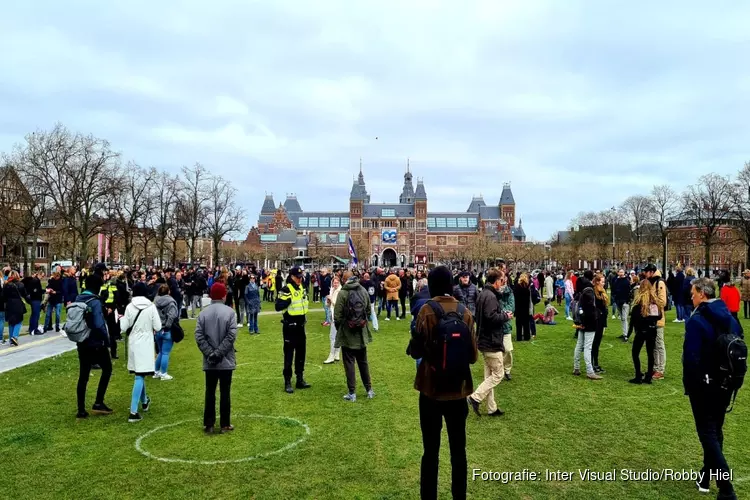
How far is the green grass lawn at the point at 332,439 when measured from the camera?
17.3 ft

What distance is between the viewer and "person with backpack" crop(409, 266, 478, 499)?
437 cm

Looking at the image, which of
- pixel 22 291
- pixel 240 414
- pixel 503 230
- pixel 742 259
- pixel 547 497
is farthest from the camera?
pixel 503 230

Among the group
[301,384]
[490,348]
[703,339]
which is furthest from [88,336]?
[703,339]

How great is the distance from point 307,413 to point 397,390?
2010mm

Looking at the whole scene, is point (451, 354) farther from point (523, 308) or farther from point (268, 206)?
point (268, 206)

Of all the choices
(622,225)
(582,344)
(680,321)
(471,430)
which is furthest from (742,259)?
(471,430)

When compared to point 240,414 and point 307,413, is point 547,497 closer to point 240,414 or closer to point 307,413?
point 307,413

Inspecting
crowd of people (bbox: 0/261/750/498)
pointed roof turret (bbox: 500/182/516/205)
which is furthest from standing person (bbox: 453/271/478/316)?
pointed roof turret (bbox: 500/182/516/205)

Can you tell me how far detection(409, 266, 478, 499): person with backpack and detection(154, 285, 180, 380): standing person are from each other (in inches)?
247

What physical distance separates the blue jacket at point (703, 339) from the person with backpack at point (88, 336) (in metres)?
7.54

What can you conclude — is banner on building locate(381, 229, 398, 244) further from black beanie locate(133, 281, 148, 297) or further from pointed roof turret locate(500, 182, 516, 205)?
black beanie locate(133, 281, 148, 297)

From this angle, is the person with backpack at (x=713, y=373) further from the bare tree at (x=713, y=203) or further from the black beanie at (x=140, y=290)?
the bare tree at (x=713, y=203)

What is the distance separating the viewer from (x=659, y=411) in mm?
7777

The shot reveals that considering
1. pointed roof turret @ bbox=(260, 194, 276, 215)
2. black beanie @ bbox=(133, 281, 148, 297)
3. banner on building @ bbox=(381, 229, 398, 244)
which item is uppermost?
pointed roof turret @ bbox=(260, 194, 276, 215)
